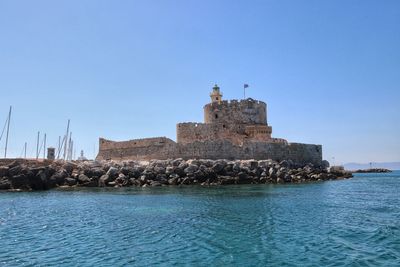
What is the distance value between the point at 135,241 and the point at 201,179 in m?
16.9

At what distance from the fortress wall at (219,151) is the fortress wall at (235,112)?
4.85m

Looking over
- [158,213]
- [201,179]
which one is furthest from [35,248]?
[201,179]

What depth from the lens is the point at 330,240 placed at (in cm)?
879

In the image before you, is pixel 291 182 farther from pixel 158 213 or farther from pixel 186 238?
pixel 186 238

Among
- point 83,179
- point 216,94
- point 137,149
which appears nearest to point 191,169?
point 83,179

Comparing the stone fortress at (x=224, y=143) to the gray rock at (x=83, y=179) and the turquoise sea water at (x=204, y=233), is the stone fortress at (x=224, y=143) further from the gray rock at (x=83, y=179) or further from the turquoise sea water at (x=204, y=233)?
the turquoise sea water at (x=204, y=233)

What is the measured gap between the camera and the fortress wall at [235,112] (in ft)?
118

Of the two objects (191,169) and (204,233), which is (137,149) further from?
(204,233)

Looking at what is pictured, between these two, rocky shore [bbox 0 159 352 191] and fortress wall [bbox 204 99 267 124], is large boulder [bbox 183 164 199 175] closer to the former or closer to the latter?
rocky shore [bbox 0 159 352 191]

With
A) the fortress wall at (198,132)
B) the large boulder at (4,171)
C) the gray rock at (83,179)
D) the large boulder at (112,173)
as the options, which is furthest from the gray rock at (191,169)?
the large boulder at (4,171)

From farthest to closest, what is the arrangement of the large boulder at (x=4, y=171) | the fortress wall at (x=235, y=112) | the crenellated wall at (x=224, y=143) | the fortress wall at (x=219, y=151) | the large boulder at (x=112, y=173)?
the fortress wall at (x=235, y=112), the crenellated wall at (x=224, y=143), the fortress wall at (x=219, y=151), the large boulder at (x=112, y=173), the large boulder at (x=4, y=171)

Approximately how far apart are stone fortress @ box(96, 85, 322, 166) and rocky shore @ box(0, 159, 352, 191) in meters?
2.43

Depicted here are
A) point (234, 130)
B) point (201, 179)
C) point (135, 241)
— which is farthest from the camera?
point (234, 130)

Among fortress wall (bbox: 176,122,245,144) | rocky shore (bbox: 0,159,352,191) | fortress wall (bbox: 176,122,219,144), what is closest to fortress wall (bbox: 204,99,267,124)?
fortress wall (bbox: 176,122,245,144)
